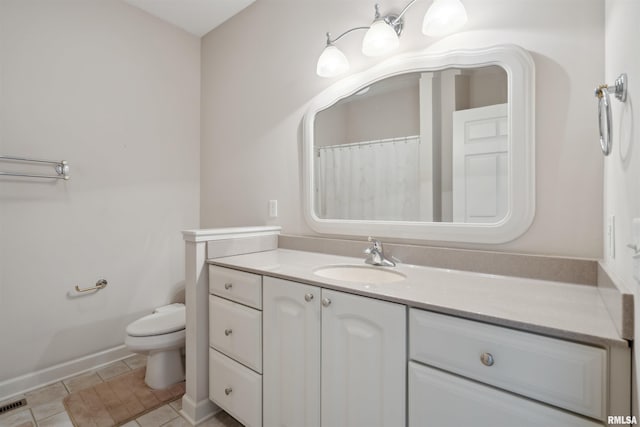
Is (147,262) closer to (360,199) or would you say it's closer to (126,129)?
(126,129)

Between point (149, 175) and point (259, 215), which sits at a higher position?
point (149, 175)

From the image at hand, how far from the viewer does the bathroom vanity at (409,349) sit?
0.69 meters

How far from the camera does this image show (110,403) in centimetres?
171

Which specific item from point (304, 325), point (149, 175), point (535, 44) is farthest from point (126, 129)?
point (535, 44)

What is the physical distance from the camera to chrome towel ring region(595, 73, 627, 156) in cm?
74

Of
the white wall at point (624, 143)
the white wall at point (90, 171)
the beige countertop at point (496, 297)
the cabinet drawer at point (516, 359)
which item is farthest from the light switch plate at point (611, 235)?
the white wall at point (90, 171)

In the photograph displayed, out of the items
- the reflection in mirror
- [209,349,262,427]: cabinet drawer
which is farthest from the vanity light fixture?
[209,349,262,427]: cabinet drawer

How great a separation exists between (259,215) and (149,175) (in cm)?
94

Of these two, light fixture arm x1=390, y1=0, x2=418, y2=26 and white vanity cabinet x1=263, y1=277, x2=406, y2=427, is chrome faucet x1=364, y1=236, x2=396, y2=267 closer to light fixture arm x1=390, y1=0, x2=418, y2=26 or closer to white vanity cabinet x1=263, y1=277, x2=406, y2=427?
white vanity cabinet x1=263, y1=277, x2=406, y2=427

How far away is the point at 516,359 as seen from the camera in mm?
740

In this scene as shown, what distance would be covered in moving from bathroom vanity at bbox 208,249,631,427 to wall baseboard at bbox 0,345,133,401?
1.10 meters

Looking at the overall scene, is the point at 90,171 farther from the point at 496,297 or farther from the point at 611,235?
the point at 611,235

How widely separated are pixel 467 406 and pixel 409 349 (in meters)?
0.19

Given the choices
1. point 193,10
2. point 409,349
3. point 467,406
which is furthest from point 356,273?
point 193,10
